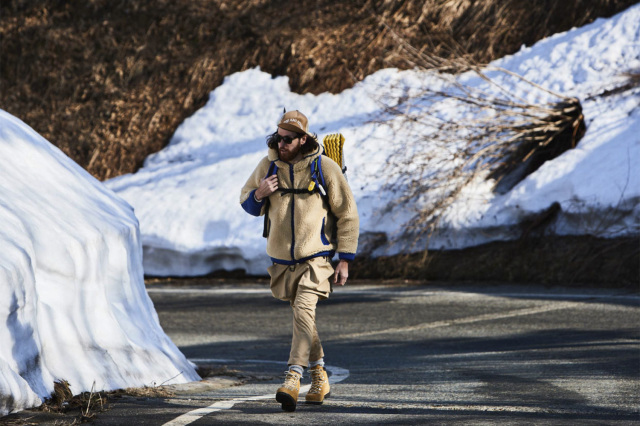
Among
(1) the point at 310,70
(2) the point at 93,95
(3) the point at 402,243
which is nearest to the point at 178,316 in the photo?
(3) the point at 402,243

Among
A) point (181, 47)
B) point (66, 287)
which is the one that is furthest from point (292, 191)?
point (181, 47)

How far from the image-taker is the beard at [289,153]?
6117 millimetres

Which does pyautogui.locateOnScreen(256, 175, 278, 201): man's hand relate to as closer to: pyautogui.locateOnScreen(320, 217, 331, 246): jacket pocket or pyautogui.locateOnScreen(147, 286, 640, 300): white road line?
pyautogui.locateOnScreen(320, 217, 331, 246): jacket pocket

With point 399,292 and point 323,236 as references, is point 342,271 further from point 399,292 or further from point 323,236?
point 399,292

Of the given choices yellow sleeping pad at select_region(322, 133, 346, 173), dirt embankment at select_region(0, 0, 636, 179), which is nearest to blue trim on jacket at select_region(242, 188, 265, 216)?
yellow sleeping pad at select_region(322, 133, 346, 173)

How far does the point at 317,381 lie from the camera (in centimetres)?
618

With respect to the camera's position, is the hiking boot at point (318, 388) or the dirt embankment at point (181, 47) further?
the dirt embankment at point (181, 47)

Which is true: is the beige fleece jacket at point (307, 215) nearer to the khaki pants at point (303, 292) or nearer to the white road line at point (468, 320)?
the khaki pants at point (303, 292)

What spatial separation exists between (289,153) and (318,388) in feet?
4.66

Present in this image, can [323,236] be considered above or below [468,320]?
above

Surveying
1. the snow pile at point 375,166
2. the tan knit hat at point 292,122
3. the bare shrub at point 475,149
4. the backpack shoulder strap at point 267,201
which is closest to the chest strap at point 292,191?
the backpack shoulder strap at point 267,201

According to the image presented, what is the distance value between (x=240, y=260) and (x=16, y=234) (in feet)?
36.6

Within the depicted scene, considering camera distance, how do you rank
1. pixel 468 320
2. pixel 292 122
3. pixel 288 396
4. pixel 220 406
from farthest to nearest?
pixel 468 320, pixel 292 122, pixel 220 406, pixel 288 396

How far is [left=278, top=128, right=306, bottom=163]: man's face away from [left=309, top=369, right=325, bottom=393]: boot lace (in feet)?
4.28
